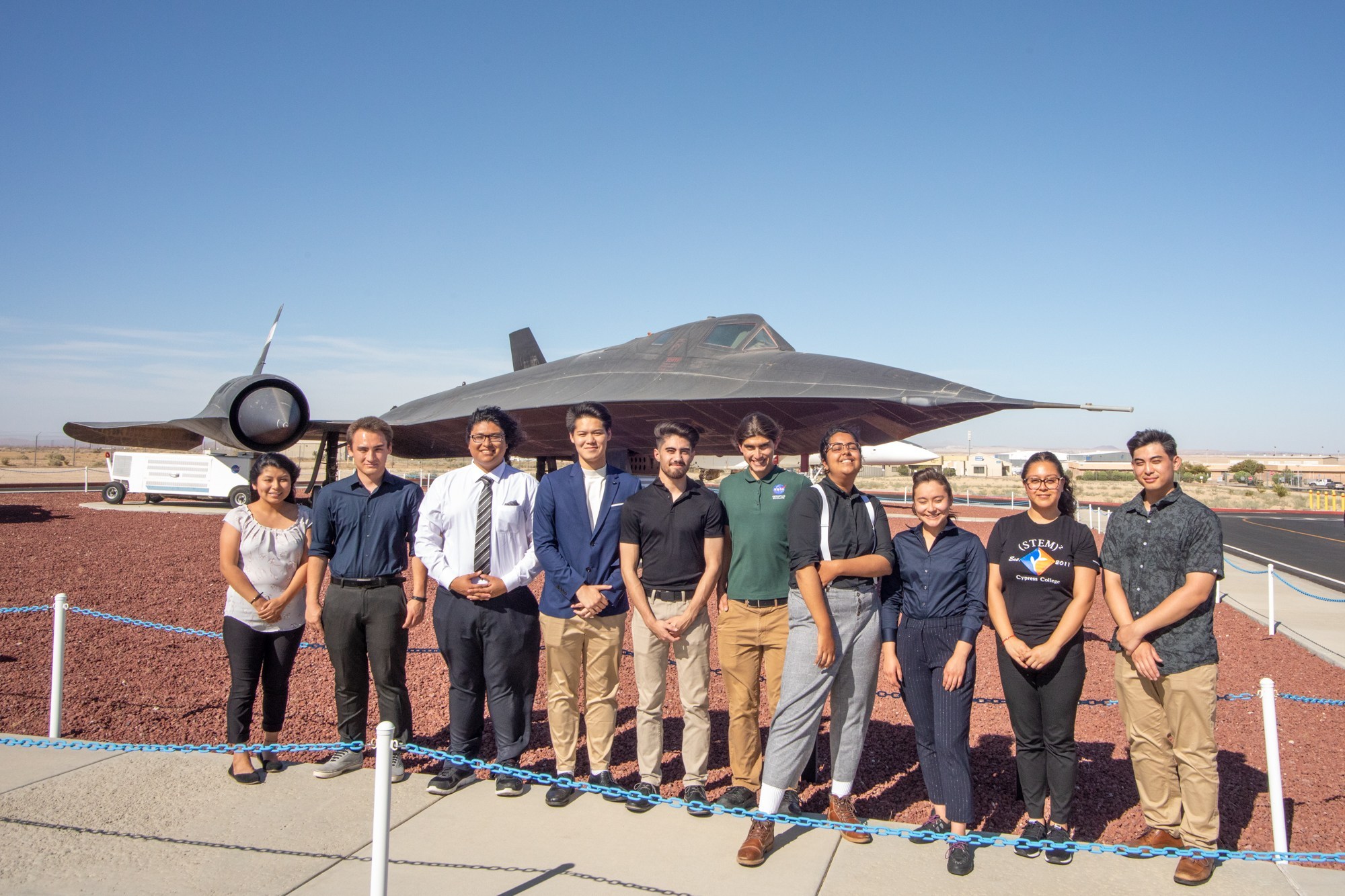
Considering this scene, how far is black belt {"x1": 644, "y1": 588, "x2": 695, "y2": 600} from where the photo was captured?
377 cm

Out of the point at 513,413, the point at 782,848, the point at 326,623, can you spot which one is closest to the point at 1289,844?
the point at 782,848

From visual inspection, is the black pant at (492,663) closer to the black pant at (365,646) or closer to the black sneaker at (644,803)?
the black pant at (365,646)

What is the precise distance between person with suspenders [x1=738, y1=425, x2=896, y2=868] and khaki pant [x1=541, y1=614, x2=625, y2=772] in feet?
2.67

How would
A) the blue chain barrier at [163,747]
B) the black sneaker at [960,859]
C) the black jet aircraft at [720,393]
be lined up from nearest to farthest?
1. the black sneaker at [960,859]
2. the blue chain barrier at [163,747]
3. the black jet aircraft at [720,393]

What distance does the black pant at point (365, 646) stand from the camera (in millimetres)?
4102

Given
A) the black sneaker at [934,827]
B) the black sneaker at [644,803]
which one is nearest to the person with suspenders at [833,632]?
the black sneaker at [934,827]

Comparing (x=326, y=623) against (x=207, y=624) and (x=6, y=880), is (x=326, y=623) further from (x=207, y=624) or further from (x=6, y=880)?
(x=207, y=624)

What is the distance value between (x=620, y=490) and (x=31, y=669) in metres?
5.36

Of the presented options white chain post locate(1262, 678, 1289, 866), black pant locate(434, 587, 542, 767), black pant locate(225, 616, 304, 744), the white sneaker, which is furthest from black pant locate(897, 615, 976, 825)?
black pant locate(225, 616, 304, 744)

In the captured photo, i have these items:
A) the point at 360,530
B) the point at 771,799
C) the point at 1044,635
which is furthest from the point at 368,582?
the point at 1044,635

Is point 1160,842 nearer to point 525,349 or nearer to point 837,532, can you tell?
point 837,532

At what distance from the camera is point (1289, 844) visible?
368 cm

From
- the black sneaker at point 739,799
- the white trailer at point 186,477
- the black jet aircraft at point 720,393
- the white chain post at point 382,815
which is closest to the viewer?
the white chain post at point 382,815

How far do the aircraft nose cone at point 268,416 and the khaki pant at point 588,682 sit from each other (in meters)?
8.10
